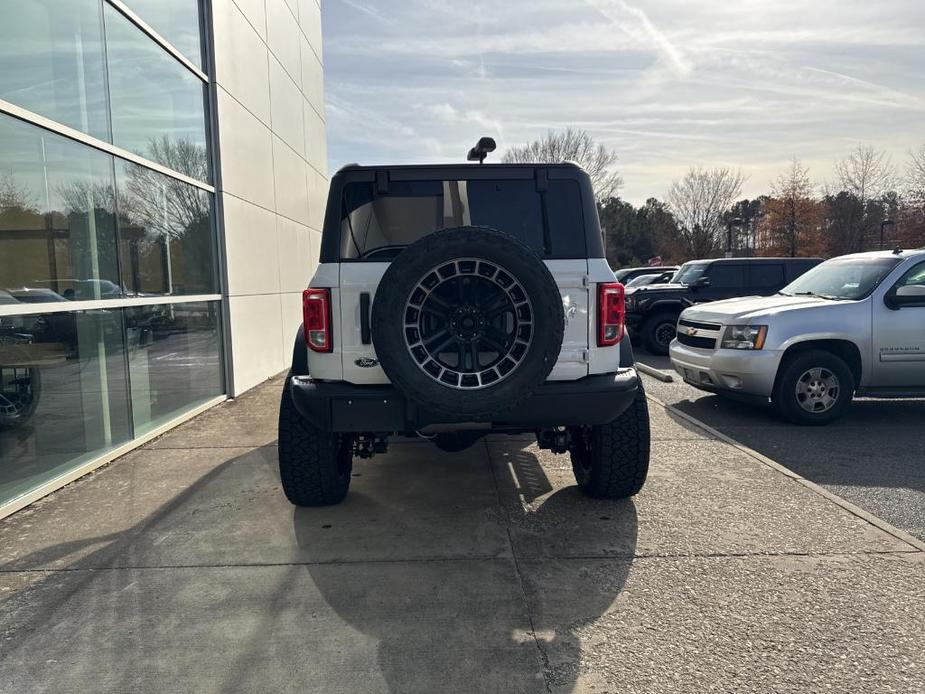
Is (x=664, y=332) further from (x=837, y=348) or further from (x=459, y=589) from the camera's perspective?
(x=459, y=589)

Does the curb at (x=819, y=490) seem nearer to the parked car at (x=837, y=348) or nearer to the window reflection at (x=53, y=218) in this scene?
the parked car at (x=837, y=348)

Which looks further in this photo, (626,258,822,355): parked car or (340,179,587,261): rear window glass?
(626,258,822,355): parked car

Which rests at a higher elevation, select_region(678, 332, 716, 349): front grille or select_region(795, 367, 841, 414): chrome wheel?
select_region(678, 332, 716, 349): front grille

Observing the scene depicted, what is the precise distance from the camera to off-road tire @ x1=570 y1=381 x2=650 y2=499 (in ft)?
12.7

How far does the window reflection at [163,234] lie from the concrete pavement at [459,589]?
230 cm

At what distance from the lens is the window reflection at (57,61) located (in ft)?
14.0

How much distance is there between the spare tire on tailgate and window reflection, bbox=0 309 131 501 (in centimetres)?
292

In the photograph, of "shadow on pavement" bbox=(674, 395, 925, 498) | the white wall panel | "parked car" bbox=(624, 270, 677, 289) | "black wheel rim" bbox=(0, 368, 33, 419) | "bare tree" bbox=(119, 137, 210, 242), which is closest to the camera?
"black wheel rim" bbox=(0, 368, 33, 419)

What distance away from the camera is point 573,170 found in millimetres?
3637

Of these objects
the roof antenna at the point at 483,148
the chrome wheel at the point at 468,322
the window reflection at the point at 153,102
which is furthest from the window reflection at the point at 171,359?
the chrome wheel at the point at 468,322

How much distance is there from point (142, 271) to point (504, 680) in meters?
5.31

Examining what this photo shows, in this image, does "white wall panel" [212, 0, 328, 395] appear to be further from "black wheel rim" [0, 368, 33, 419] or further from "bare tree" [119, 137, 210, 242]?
"black wheel rim" [0, 368, 33, 419]

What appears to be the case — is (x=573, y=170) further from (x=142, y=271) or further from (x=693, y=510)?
(x=142, y=271)

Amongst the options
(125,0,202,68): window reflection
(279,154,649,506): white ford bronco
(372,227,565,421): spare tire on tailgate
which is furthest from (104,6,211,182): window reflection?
(372,227,565,421): spare tire on tailgate
